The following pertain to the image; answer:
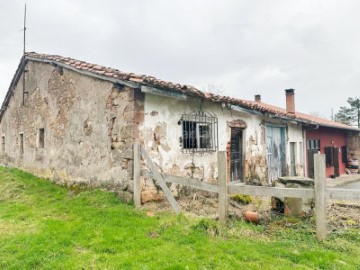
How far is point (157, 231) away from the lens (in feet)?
15.3

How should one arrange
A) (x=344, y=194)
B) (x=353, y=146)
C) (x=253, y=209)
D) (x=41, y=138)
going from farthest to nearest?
(x=353, y=146)
(x=41, y=138)
(x=253, y=209)
(x=344, y=194)

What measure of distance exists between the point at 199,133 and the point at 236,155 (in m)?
2.18

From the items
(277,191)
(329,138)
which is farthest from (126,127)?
(329,138)

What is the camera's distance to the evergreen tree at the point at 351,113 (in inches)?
1495

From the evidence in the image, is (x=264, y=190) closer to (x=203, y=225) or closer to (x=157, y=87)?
(x=203, y=225)

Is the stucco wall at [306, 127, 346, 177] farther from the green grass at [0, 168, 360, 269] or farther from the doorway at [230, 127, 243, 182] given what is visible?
the green grass at [0, 168, 360, 269]

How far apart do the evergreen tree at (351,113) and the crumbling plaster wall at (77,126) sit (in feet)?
130

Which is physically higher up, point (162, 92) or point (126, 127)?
point (162, 92)

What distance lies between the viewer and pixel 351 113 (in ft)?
129

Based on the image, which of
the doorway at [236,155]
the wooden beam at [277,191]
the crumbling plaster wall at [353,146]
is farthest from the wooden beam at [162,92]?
the crumbling plaster wall at [353,146]

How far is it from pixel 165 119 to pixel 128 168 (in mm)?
1489

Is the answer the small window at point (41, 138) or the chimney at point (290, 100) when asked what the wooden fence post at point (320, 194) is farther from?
the chimney at point (290, 100)

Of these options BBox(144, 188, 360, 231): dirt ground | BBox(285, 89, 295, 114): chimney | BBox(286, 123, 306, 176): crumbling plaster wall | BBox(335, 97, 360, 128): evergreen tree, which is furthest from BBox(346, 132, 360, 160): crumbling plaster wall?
BBox(335, 97, 360, 128): evergreen tree

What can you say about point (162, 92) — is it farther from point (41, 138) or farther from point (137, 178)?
point (41, 138)
